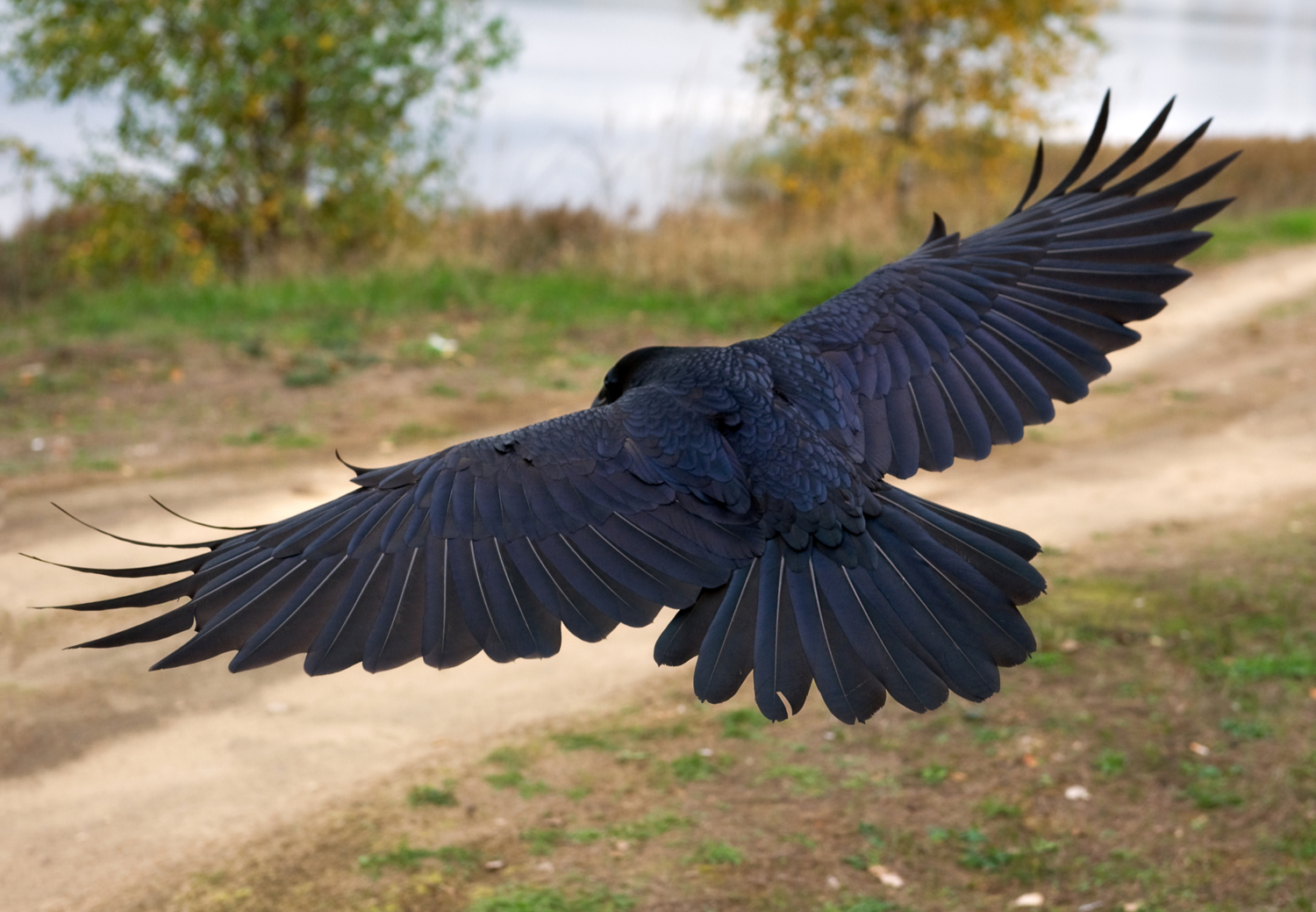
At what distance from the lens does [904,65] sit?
11695 mm

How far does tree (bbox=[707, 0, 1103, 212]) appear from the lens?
36.9ft

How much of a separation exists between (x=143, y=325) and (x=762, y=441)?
7092mm

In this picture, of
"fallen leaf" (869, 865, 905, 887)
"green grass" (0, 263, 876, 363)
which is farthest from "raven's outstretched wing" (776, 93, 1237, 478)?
"green grass" (0, 263, 876, 363)

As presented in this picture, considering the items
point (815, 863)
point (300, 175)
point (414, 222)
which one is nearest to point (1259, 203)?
point (414, 222)

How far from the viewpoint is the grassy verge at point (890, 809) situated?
3398 millimetres

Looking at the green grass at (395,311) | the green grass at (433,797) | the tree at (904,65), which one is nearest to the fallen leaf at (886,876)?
the green grass at (433,797)

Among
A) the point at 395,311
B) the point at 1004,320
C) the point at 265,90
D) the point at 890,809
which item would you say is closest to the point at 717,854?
the point at 890,809

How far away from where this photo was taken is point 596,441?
2900 mm

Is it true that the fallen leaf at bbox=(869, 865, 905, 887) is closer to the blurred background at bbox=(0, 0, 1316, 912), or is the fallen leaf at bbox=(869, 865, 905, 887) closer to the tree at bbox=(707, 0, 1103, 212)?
the blurred background at bbox=(0, 0, 1316, 912)

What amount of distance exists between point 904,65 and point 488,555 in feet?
33.7

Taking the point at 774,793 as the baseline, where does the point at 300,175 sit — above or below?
above

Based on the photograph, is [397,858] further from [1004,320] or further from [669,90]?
[669,90]

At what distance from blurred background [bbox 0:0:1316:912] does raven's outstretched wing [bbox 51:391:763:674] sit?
1.15 meters

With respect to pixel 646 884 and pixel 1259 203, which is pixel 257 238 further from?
pixel 1259 203
